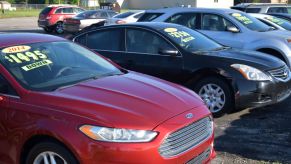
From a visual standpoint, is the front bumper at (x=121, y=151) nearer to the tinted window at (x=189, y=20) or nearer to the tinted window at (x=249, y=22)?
the tinted window at (x=249, y=22)

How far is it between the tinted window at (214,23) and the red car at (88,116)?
596cm

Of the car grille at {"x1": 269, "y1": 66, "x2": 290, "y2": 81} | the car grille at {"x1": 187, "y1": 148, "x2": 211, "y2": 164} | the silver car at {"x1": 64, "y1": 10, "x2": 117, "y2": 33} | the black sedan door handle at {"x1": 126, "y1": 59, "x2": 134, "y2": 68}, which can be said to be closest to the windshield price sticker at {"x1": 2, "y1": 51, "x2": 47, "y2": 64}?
the car grille at {"x1": 187, "y1": 148, "x2": 211, "y2": 164}

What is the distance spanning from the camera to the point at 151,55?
23.9 ft

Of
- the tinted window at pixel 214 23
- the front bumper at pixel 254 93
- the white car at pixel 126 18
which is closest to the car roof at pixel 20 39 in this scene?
the front bumper at pixel 254 93

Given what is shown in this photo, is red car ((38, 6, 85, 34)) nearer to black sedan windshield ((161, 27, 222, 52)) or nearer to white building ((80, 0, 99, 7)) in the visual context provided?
black sedan windshield ((161, 27, 222, 52))

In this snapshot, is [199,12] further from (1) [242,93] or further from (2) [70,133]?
(2) [70,133]

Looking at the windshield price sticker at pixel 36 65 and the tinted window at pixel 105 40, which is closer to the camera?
the windshield price sticker at pixel 36 65

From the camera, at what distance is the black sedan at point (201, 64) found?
6.66 meters

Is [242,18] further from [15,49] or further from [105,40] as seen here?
[15,49]

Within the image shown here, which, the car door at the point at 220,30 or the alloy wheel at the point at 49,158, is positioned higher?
the car door at the point at 220,30

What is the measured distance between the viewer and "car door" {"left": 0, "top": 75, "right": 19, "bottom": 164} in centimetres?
400

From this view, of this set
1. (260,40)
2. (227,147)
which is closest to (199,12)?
(260,40)

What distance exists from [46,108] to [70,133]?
1.22 ft

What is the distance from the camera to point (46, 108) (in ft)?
12.5
